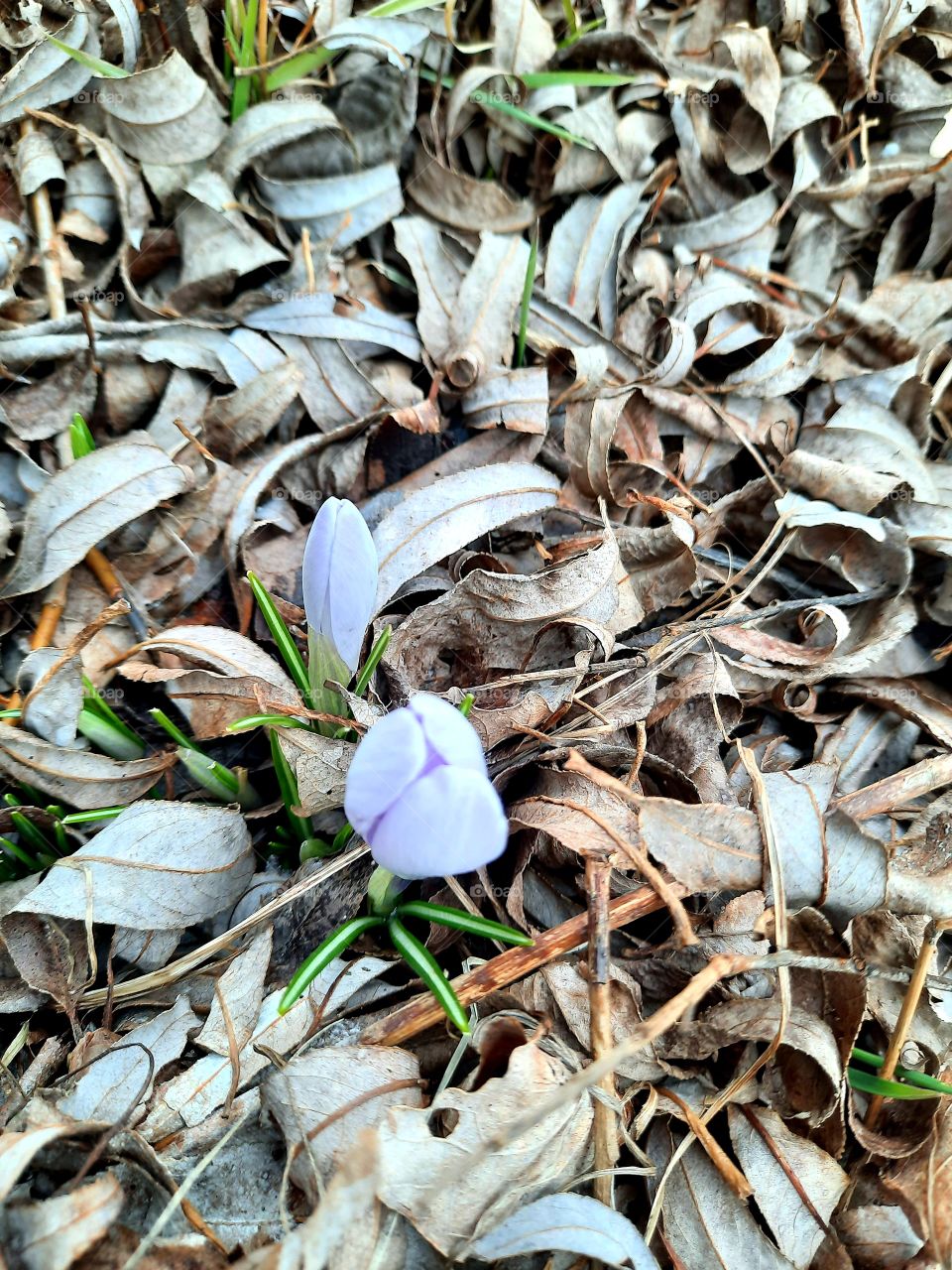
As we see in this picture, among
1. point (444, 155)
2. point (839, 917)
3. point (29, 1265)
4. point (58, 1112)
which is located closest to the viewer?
point (29, 1265)

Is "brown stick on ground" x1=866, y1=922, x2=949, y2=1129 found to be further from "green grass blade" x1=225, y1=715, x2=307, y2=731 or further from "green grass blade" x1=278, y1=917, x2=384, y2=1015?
"green grass blade" x1=225, y1=715, x2=307, y2=731

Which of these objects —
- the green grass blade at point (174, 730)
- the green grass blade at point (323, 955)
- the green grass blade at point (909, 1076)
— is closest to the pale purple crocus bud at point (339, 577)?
the green grass blade at point (174, 730)

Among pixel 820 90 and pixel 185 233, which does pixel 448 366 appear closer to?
pixel 185 233

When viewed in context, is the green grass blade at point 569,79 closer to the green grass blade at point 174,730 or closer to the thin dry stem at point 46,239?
the thin dry stem at point 46,239

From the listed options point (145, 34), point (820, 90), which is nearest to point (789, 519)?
point (820, 90)

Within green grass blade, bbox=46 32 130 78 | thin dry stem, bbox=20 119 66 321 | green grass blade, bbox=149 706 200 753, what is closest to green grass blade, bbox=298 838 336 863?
green grass blade, bbox=149 706 200 753

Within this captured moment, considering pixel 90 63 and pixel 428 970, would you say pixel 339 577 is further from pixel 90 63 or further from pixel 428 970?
pixel 90 63
